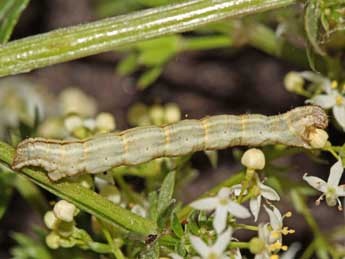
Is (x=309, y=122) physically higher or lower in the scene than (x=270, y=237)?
higher

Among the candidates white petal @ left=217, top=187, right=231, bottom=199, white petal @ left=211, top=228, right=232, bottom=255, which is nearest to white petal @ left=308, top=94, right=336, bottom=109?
white petal @ left=217, top=187, right=231, bottom=199

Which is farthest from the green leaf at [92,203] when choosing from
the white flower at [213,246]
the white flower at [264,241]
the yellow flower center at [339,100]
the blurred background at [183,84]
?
the blurred background at [183,84]

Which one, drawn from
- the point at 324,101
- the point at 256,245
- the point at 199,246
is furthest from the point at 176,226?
the point at 324,101

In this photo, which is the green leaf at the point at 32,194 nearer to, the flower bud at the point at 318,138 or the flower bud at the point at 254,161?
the flower bud at the point at 254,161

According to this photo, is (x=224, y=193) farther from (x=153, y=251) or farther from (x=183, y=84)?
(x=183, y=84)

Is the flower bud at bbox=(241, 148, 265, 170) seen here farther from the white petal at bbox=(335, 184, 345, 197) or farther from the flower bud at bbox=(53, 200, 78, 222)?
the flower bud at bbox=(53, 200, 78, 222)

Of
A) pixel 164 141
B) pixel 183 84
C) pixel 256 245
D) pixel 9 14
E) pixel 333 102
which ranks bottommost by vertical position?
pixel 256 245
